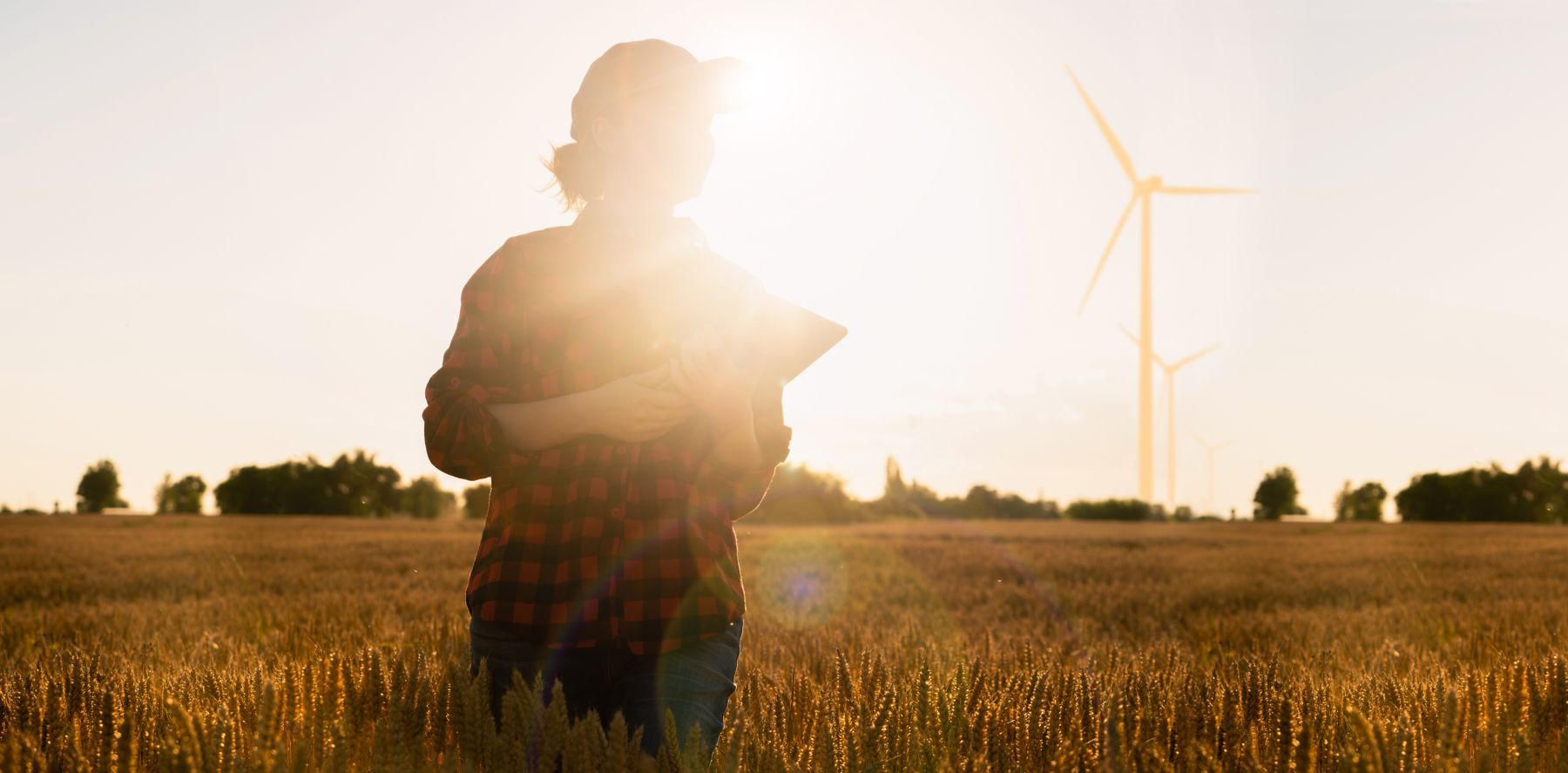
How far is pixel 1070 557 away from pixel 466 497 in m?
55.5

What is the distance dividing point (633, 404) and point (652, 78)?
37.1 inches

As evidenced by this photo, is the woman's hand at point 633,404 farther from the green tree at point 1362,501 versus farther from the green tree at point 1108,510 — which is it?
the green tree at point 1362,501

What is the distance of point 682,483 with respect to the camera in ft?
8.70

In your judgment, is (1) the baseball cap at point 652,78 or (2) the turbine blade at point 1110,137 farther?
(2) the turbine blade at point 1110,137

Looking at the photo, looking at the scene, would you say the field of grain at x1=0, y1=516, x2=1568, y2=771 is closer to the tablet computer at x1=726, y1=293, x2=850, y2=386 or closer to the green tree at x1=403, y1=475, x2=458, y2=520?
the tablet computer at x1=726, y1=293, x2=850, y2=386

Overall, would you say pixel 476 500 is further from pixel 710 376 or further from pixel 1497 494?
pixel 1497 494

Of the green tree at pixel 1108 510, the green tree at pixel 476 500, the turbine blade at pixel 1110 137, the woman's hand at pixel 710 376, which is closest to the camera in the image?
the woman's hand at pixel 710 376

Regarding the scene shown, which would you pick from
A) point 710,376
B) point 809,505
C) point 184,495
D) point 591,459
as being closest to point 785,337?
point 710,376

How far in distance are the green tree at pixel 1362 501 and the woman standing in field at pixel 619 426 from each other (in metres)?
125

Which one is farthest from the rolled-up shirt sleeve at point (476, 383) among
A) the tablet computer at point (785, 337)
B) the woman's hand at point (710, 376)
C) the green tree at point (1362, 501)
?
the green tree at point (1362, 501)

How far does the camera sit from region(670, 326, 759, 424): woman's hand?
7.80ft

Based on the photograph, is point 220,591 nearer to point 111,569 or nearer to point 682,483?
point 111,569

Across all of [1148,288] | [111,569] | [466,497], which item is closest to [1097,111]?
[1148,288]

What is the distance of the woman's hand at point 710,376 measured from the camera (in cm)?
238
